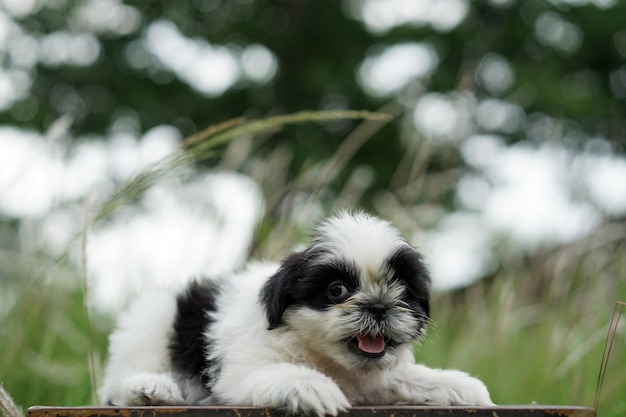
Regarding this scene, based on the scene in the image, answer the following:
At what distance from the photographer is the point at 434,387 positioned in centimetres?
238

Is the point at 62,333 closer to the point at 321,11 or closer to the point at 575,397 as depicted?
the point at 575,397

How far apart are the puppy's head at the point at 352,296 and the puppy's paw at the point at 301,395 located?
0.18m

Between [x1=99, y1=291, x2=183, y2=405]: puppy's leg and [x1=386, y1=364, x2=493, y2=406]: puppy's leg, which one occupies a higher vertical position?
[x1=386, y1=364, x2=493, y2=406]: puppy's leg

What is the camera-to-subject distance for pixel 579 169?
4.72 metres

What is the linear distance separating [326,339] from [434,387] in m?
0.39

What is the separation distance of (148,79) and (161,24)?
74 cm

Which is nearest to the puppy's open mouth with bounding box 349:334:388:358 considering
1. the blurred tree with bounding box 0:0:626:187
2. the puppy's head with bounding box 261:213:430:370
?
the puppy's head with bounding box 261:213:430:370

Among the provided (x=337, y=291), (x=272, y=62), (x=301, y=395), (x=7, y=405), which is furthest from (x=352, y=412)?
(x=272, y=62)

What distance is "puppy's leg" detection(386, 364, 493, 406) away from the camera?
2.32 m

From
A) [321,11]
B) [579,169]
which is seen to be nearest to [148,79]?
[321,11]

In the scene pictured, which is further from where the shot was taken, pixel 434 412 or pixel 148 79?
pixel 148 79

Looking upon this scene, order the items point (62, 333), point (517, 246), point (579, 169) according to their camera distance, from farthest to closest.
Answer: point (517, 246), point (579, 169), point (62, 333)

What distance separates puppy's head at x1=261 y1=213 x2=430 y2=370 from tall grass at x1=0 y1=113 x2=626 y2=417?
0.80 meters

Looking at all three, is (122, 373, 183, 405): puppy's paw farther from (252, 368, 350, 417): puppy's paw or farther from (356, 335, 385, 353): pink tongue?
(356, 335, 385, 353): pink tongue
